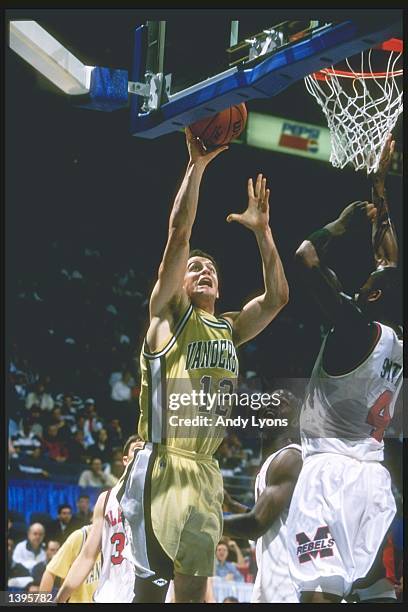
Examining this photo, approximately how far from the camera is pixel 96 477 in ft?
26.5

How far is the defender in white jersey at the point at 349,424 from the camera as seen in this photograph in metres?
7.75

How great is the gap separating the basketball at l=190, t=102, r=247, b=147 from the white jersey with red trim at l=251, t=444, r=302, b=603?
2081 mm

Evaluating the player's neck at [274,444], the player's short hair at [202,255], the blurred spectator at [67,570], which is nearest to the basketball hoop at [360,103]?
the player's short hair at [202,255]

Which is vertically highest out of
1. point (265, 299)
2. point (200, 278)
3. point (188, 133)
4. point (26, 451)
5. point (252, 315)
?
point (188, 133)

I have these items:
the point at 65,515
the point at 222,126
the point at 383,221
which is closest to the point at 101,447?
the point at 65,515

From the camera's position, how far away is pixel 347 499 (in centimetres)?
786

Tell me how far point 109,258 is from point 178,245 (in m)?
0.55

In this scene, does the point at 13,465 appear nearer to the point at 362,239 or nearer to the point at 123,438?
the point at 123,438

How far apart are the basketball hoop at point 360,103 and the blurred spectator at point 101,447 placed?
2.41 meters

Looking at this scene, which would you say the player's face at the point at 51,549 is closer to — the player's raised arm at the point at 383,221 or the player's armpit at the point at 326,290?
the player's armpit at the point at 326,290

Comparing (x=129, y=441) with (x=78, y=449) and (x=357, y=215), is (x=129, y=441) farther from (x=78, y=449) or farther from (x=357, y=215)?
(x=357, y=215)

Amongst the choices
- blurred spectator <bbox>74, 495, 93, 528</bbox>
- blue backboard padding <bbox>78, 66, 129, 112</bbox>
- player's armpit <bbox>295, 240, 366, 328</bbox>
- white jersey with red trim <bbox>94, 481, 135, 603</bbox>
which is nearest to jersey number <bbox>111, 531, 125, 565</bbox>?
white jersey with red trim <bbox>94, 481, 135, 603</bbox>

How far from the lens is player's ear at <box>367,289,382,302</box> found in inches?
324

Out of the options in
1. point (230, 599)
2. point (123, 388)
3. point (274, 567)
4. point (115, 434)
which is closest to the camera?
point (230, 599)
